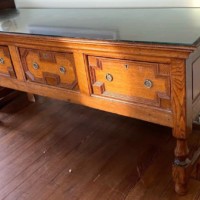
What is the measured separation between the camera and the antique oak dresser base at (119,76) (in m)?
0.95

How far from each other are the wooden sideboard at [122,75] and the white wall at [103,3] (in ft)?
1.52

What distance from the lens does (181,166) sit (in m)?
1.13

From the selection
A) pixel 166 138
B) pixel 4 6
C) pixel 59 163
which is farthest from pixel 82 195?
pixel 4 6

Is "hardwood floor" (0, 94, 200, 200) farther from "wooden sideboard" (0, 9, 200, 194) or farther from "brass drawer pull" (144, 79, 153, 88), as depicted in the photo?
"brass drawer pull" (144, 79, 153, 88)

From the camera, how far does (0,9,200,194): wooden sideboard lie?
0.94 meters

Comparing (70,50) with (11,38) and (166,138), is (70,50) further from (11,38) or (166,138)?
(166,138)

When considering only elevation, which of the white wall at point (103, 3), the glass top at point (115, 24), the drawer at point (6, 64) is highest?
the white wall at point (103, 3)

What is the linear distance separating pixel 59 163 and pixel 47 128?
34 cm

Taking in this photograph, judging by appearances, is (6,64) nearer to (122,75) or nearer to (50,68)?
(50,68)

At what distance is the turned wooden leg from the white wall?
621 mm

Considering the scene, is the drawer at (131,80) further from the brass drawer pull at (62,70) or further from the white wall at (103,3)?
the white wall at (103,3)

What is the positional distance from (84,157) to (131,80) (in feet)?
1.93

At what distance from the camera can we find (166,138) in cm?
156

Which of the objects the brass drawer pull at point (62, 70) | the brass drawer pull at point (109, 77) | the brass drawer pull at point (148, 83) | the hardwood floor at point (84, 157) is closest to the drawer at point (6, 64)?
the brass drawer pull at point (62, 70)
